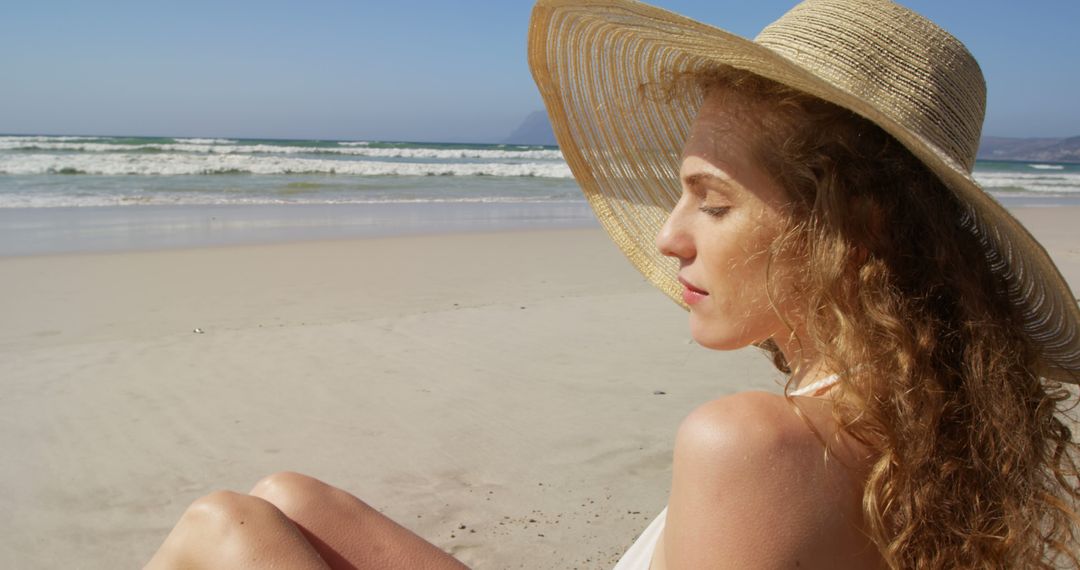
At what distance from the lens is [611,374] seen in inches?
165

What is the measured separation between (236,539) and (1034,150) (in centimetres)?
6768

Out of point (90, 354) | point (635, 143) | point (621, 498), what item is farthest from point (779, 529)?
point (90, 354)

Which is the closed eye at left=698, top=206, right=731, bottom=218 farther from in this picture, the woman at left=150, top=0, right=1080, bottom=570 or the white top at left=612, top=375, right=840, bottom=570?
the white top at left=612, top=375, right=840, bottom=570

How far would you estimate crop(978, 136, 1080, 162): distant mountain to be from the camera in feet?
188

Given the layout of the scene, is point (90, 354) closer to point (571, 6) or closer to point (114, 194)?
point (571, 6)

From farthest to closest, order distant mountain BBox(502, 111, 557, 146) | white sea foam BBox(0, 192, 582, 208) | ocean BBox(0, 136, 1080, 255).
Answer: distant mountain BBox(502, 111, 557, 146)
white sea foam BBox(0, 192, 582, 208)
ocean BBox(0, 136, 1080, 255)

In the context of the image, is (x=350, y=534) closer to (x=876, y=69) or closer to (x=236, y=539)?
(x=236, y=539)

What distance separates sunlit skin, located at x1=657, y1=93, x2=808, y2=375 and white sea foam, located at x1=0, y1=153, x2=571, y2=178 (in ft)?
61.5

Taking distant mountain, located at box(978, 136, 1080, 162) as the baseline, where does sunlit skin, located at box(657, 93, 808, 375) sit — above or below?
above

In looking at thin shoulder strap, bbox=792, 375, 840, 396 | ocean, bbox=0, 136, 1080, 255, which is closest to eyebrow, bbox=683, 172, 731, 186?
thin shoulder strap, bbox=792, 375, 840, 396

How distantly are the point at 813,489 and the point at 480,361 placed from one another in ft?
11.0

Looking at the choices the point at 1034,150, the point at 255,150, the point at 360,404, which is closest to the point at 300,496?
the point at 360,404

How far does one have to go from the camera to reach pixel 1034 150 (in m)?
60.2

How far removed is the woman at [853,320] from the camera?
43.4 inches
